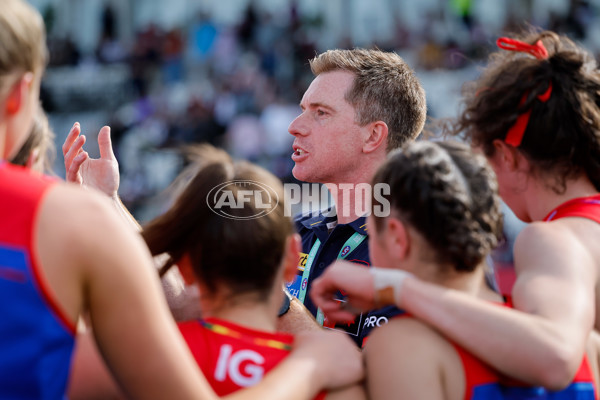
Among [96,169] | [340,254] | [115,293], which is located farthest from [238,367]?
[340,254]

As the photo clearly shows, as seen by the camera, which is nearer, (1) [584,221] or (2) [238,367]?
(2) [238,367]

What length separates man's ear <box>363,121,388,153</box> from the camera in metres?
3.62

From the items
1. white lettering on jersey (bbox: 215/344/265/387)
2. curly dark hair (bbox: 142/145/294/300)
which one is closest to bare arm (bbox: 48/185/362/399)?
white lettering on jersey (bbox: 215/344/265/387)

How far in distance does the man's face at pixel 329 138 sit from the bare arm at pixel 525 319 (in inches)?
71.2

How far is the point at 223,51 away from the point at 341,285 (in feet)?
45.4

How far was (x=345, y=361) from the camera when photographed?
1.74 meters

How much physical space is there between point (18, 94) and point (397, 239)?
108cm

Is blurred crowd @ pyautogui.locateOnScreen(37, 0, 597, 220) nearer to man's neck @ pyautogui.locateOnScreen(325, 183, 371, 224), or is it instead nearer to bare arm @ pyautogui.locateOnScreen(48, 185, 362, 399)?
man's neck @ pyautogui.locateOnScreen(325, 183, 371, 224)

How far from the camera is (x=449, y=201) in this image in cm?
179

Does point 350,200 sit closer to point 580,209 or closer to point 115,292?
point 580,209

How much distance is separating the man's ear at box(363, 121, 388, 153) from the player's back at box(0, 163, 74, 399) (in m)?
2.53

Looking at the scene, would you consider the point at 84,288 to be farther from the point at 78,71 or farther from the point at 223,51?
the point at 78,71

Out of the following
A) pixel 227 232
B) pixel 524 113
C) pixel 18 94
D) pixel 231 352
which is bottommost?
pixel 231 352

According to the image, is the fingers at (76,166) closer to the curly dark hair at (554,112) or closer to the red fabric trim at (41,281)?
the red fabric trim at (41,281)
